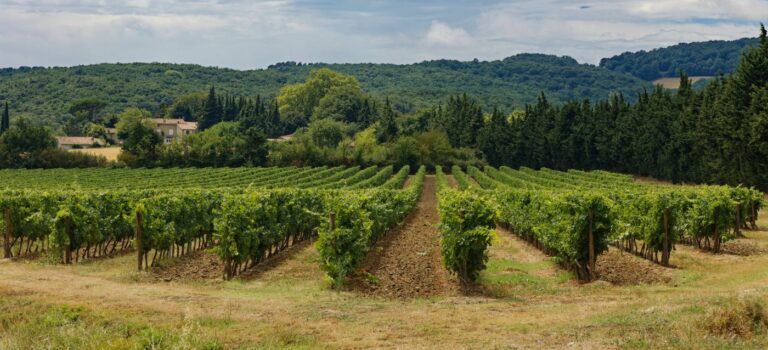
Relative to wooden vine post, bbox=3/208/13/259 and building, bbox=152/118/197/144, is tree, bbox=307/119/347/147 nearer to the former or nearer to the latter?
building, bbox=152/118/197/144

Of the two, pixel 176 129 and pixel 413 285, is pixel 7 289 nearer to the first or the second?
pixel 413 285

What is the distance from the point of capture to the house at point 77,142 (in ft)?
457

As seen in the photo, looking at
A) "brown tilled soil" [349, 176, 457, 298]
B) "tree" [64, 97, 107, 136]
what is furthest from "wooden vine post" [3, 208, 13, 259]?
"tree" [64, 97, 107, 136]

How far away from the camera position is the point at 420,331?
14000 millimetres

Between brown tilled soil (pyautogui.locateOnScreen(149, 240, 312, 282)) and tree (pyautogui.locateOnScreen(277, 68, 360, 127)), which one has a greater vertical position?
tree (pyautogui.locateOnScreen(277, 68, 360, 127))

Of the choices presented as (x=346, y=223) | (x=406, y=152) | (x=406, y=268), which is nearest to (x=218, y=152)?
(x=406, y=152)

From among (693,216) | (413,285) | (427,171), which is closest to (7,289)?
(413,285)

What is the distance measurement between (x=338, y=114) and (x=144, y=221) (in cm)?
14367

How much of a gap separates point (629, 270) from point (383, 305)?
10305 millimetres

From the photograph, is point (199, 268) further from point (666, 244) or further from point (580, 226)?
point (666, 244)

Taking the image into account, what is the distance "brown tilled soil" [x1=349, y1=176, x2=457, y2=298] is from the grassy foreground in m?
1.13

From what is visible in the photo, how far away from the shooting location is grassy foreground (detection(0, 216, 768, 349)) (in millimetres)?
12789

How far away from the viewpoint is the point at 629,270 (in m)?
23.9

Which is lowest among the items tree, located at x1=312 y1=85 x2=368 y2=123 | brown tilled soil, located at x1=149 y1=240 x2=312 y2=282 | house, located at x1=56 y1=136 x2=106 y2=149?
house, located at x1=56 y1=136 x2=106 y2=149
